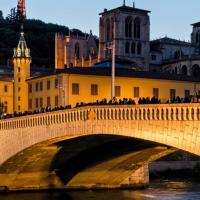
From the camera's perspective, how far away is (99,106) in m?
40.7

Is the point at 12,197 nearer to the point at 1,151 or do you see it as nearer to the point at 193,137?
the point at 1,151

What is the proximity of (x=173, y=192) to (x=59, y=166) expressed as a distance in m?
9.51

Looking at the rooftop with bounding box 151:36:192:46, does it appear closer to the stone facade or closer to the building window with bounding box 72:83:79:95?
the stone facade

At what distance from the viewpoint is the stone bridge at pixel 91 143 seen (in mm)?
33188

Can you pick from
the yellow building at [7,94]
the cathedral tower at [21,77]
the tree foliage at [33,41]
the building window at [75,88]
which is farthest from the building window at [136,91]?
the tree foliage at [33,41]

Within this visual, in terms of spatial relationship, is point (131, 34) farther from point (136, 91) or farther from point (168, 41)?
point (136, 91)

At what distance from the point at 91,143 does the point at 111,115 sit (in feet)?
35.1

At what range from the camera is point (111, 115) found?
1548 inches

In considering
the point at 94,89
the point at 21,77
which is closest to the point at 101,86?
the point at 94,89

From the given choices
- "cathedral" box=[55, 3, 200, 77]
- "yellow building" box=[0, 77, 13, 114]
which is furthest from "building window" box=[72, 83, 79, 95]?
"cathedral" box=[55, 3, 200, 77]

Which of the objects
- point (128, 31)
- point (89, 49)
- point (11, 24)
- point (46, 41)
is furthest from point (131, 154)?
point (11, 24)

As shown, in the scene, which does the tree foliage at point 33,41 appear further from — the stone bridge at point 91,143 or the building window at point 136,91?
the stone bridge at point 91,143

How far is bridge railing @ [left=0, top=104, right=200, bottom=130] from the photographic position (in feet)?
104

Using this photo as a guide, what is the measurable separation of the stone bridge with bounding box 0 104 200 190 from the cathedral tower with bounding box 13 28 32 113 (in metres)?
23.3
